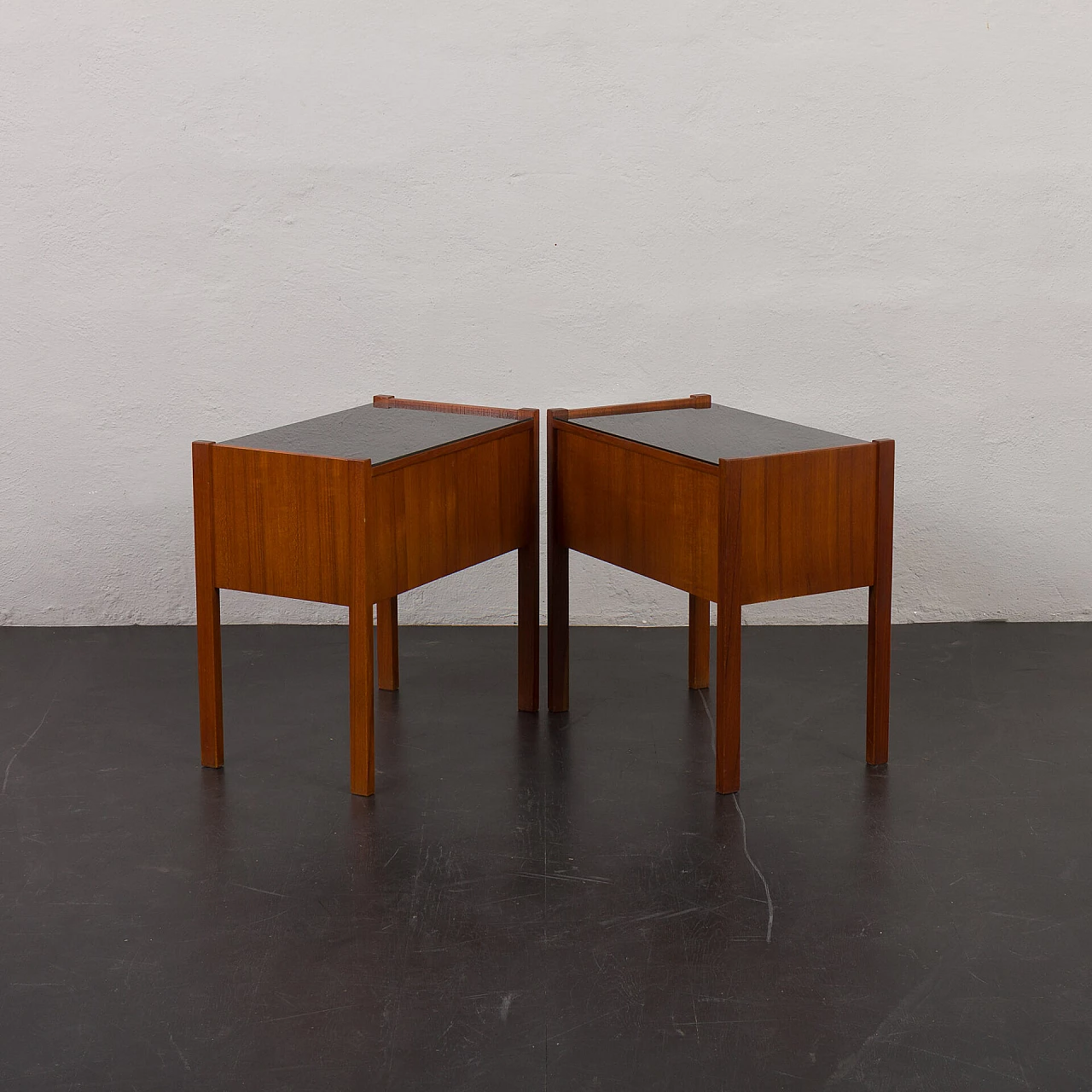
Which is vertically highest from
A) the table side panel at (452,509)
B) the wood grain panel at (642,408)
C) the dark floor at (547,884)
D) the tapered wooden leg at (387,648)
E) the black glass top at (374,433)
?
the wood grain panel at (642,408)

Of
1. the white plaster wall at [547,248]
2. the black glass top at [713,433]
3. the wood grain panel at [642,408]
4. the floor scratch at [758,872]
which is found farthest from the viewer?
the white plaster wall at [547,248]

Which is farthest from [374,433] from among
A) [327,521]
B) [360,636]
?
[360,636]

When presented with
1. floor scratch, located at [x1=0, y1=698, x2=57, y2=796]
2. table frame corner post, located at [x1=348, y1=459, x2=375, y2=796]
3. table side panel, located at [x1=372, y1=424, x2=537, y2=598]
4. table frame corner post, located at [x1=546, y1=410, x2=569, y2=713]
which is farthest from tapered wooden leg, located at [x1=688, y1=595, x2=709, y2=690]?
floor scratch, located at [x1=0, y1=698, x2=57, y2=796]

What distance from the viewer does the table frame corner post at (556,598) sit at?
2.76 metres

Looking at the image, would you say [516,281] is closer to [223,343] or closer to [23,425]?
[223,343]

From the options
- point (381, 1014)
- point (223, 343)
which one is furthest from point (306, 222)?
point (381, 1014)

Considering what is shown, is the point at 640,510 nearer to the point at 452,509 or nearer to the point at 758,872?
the point at 452,509

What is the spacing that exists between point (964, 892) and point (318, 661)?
1.63 meters

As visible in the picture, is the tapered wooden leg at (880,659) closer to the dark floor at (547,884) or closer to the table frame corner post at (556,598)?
the dark floor at (547,884)

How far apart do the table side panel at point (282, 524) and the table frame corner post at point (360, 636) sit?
0.07ft

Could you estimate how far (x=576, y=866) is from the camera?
6.89ft

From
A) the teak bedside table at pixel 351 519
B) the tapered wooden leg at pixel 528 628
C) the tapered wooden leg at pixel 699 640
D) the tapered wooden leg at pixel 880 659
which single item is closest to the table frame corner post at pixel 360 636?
the teak bedside table at pixel 351 519

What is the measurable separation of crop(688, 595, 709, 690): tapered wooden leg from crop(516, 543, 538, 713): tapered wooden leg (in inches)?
13.8

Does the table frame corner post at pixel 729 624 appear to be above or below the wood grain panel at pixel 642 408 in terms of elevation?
below
